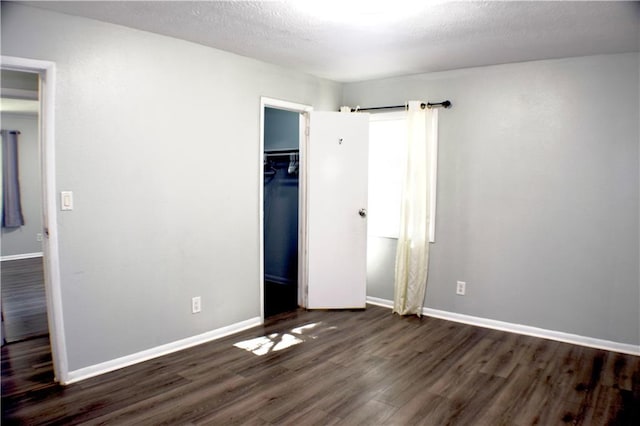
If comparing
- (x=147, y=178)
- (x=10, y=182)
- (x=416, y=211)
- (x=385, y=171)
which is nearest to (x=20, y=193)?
(x=10, y=182)

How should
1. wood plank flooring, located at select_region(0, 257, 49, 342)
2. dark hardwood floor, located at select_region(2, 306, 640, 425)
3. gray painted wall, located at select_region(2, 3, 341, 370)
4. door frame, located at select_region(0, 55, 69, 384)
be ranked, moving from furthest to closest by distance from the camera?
1. wood plank flooring, located at select_region(0, 257, 49, 342)
2. gray painted wall, located at select_region(2, 3, 341, 370)
3. door frame, located at select_region(0, 55, 69, 384)
4. dark hardwood floor, located at select_region(2, 306, 640, 425)

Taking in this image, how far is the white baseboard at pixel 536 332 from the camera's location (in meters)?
3.40

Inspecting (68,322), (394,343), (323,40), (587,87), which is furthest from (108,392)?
(587,87)

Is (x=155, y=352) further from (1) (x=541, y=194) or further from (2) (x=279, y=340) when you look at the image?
(1) (x=541, y=194)

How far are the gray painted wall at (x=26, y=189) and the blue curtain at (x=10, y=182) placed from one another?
0.25 ft

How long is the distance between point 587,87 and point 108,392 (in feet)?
13.8

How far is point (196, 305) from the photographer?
11.4ft

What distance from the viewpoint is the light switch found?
2.70 meters

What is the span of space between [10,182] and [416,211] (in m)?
6.66

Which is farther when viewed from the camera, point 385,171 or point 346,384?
point 385,171

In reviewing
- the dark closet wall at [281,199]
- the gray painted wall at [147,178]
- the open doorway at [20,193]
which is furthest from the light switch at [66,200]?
the open doorway at [20,193]

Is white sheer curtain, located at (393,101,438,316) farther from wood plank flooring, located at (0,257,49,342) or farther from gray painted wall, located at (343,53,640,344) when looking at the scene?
wood plank flooring, located at (0,257,49,342)

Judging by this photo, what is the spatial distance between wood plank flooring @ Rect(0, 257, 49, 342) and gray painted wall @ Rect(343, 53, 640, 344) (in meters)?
3.75

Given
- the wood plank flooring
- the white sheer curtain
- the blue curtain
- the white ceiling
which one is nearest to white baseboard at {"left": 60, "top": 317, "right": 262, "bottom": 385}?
the wood plank flooring
